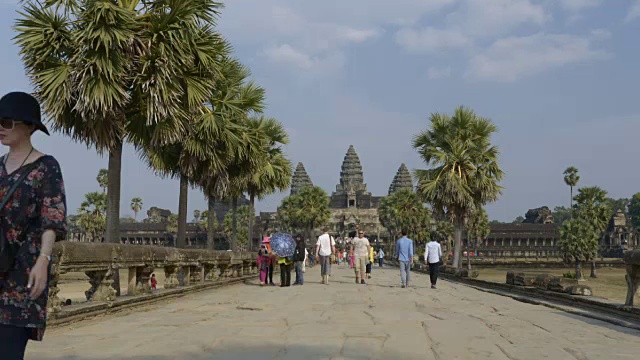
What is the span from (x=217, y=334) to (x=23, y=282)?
4467mm

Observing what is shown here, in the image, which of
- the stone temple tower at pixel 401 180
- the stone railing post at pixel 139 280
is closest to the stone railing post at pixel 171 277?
the stone railing post at pixel 139 280

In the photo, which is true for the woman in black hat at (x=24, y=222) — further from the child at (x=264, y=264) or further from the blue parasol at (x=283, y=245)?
the child at (x=264, y=264)

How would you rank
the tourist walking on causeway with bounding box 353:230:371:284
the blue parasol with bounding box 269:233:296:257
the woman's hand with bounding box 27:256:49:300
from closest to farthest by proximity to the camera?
the woman's hand with bounding box 27:256:49:300 < the blue parasol with bounding box 269:233:296:257 < the tourist walking on causeway with bounding box 353:230:371:284

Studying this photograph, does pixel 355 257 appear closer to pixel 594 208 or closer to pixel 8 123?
pixel 8 123

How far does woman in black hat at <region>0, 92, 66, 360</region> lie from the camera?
10.6 ft

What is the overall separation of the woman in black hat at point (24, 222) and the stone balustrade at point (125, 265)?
4.02 metres

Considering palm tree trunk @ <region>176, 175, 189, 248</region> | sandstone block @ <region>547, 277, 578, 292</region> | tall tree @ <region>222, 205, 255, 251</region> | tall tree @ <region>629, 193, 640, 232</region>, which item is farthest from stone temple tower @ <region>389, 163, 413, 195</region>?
sandstone block @ <region>547, 277, 578, 292</region>

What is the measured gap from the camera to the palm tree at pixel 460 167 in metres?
30.5

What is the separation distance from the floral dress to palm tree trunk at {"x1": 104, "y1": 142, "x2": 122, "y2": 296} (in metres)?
11.5

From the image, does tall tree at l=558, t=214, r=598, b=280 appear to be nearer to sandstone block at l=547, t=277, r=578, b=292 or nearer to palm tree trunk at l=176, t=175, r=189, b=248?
palm tree trunk at l=176, t=175, r=189, b=248

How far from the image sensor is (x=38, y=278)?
3.24 metres

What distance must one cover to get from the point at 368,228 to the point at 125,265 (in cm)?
15654

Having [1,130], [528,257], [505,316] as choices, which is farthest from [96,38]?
[528,257]

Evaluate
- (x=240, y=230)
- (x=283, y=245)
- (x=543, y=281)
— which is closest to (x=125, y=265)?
(x=283, y=245)
